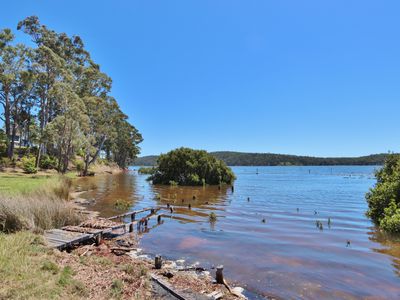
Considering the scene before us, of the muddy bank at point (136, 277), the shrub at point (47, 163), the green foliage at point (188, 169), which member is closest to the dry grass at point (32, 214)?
the muddy bank at point (136, 277)

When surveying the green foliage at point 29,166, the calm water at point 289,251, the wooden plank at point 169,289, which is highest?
the green foliage at point 29,166

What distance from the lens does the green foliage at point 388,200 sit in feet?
49.4

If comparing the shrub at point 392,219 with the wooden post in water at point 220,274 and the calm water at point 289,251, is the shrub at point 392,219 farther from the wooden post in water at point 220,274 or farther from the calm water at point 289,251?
the wooden post in water at point 220,274

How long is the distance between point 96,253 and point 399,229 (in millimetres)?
13687

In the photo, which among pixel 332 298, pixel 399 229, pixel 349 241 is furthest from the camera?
pixel 399 229

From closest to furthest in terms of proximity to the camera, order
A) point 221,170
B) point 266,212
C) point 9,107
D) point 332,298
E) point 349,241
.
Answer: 1. point 332,298
2. point 349,241
3. point 266,212
4. point 9,107
5. point 221,170

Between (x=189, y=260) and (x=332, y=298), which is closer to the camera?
(x=332, y=298)

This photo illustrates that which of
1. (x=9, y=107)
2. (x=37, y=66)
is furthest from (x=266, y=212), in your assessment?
(x=9, y=107)

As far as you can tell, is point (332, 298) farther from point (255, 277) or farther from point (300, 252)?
point (300, 252)

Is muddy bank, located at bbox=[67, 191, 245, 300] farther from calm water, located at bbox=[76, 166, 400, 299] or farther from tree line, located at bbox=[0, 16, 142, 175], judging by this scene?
tree line, located at bbox=[0, 16, 142, 175]

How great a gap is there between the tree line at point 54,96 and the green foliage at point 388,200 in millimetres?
31859

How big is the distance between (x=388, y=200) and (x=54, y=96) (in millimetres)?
37611

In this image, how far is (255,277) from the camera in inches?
350

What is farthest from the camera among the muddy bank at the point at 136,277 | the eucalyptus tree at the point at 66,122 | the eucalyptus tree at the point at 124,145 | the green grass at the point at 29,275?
the eucalyptus tree at the point at 124,145
